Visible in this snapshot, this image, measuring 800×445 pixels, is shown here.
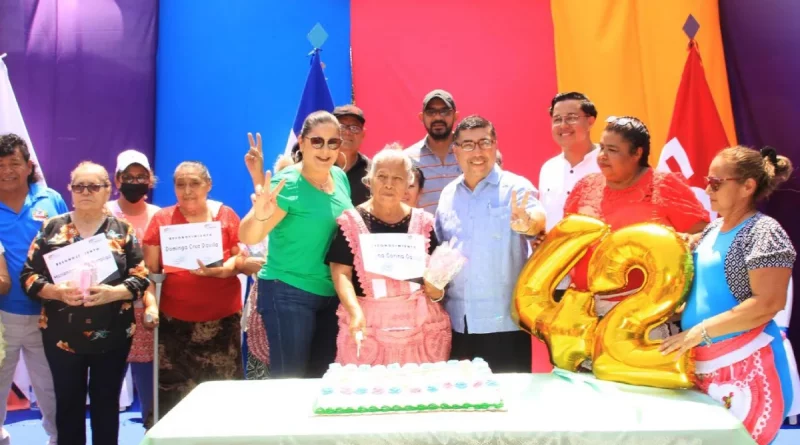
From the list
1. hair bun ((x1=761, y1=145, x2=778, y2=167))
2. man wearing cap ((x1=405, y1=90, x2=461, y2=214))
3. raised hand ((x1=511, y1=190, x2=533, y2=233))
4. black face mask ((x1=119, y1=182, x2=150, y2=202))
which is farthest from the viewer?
black face mask ((x1=119, y1=182, x2=150, y2=202))

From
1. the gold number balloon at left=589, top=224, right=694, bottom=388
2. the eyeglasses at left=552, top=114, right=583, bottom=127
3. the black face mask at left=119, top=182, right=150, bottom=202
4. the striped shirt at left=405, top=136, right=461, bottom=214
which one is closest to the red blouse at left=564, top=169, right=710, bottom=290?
the gold number balloon at left=589, top=224, right=694, bottom=388

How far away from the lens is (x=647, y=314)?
2.22m

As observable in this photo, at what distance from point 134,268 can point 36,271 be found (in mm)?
435

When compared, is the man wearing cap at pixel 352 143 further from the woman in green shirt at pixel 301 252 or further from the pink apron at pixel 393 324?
the pink apron at pixel 393 324

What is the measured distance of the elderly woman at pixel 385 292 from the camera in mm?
2590

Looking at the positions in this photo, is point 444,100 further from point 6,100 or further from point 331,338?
point 6,100

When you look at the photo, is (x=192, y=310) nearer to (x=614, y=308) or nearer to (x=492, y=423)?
(x=492, y=423)

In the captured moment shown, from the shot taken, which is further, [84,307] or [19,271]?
[19,271]

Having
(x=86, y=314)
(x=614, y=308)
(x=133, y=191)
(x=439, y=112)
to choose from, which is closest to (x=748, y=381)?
(x=614, y=308)

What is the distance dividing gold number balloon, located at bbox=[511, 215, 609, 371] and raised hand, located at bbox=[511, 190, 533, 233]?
0.33 feet

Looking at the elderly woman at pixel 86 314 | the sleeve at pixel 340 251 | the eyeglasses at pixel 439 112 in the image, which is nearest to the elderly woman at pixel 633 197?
the sleeve at pixel 340 251

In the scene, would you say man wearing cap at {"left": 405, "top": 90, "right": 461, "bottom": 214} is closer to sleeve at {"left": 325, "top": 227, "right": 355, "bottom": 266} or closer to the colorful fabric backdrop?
the colorful fabric backdrop

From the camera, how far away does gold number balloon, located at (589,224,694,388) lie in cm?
219

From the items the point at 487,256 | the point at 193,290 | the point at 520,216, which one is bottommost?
the point at 193,290
